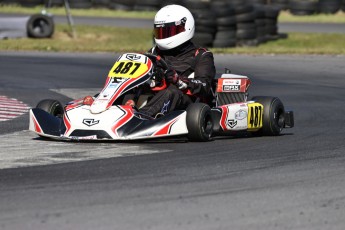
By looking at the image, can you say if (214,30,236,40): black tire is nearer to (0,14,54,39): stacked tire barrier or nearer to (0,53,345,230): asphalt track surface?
(0,14,54,39): stacked tire barrier

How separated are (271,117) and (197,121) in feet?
Answer: 3.61

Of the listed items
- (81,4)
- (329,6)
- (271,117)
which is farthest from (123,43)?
(271,117)

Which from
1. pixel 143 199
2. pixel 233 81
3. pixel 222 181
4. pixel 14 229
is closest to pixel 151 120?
pixel 233 81

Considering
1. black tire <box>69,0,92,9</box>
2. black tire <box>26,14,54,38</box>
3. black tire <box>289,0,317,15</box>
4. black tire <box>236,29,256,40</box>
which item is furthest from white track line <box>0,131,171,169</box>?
black tire <box>69,0,92,9</box>

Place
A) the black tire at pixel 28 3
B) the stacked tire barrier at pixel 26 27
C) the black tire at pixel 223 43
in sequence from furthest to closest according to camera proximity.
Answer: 1. the black tire at pixel 28 3
2. the stacked tire barrier at pixel 26 27
3. the black tire at pixel 223 43

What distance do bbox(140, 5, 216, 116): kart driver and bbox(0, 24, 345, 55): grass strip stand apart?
11585mm

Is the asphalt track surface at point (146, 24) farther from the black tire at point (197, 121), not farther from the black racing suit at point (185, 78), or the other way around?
the black tire at point (197, 121)

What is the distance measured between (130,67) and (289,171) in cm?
228

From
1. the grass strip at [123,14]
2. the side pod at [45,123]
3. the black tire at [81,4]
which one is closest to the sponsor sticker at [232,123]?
the side pod at [45,123]

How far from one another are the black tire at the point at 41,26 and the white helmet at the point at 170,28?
14486 mm

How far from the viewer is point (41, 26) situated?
2334 centimetres

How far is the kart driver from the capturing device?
8617 millimetres

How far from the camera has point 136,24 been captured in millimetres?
28406

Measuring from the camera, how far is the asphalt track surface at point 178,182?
4.96 metres
